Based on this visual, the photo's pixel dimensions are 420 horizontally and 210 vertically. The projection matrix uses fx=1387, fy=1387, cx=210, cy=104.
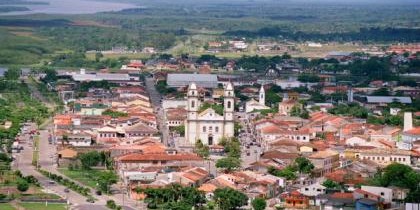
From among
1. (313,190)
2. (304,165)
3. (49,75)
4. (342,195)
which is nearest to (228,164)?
(304,165)

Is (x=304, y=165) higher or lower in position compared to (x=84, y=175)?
higher

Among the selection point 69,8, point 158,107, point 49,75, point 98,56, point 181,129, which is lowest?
point 69,8

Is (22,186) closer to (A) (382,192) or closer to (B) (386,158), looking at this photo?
(A) (382,192)

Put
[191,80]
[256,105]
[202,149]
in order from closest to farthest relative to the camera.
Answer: [202,149]
[256,105]
[191,80]

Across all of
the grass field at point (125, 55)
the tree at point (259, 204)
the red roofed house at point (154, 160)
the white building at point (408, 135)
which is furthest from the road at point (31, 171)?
the grass field at point (125, 55)

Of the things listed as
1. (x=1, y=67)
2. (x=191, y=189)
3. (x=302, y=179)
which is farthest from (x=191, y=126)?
(x=1, y=67)

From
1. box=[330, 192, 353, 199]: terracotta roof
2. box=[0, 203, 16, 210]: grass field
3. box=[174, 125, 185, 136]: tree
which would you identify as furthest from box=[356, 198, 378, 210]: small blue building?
box=[174, 125, 185, 136]: tree

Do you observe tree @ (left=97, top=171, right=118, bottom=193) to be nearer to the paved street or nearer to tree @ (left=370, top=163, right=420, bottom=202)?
tree @ (left=370, top=163, right=420, bottom=202)
